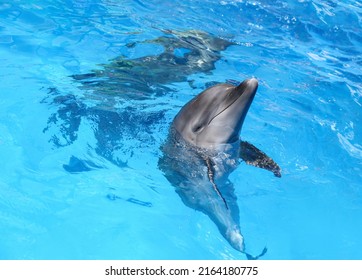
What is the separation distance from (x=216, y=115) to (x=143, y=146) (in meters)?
1.34

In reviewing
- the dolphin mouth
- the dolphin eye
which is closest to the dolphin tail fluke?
the dolphin eye

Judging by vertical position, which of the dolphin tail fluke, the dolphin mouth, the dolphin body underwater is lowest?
the dolphin tail fluke

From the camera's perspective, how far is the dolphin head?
14.4 feet

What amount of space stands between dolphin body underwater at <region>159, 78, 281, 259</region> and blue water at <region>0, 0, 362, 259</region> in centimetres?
15

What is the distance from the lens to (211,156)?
16.1ft

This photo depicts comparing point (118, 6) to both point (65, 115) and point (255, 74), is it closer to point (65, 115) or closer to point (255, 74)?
point (255, 74)

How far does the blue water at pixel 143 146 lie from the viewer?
15.4ft

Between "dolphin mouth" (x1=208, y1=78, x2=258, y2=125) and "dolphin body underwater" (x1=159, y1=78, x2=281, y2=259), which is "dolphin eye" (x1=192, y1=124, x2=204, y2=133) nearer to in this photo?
"dolphin body underwater" (x1=159, y1=78, x2=281, y2=259)

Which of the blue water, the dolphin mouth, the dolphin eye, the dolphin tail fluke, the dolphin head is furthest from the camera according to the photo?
the dolphin eye

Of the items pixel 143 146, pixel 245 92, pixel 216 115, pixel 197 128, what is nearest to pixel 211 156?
pixel 197 128

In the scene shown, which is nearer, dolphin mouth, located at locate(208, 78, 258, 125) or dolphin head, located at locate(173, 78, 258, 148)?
dolphin mouth, located at locate(208, 78, 258, 125)

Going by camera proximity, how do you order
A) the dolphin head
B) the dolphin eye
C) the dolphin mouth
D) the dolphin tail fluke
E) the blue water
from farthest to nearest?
the dolphin eye
the blue water
the dolphin tail fluke
the dolphin head
the dolphin mouth

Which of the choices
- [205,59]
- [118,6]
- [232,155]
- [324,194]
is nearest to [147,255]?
[232,155]

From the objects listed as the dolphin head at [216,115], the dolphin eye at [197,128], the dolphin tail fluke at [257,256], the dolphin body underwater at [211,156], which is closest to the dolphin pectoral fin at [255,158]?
the dolphin body underwater at [211,156]
